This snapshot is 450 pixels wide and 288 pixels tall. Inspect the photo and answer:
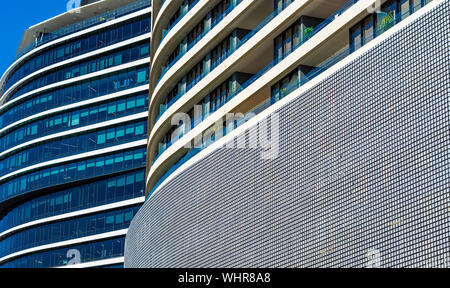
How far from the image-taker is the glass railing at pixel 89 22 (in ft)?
313

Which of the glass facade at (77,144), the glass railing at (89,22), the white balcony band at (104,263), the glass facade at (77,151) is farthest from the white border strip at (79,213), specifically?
the glass railing at (89,22)

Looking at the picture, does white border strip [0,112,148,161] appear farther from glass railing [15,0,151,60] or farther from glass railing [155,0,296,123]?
glass railing [155,0,296,123]

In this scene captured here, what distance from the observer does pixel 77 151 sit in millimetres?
94188

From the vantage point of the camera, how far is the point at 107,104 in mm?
93938

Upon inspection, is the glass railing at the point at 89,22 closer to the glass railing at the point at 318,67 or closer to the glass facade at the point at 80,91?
the glass facade at the point at 80,91

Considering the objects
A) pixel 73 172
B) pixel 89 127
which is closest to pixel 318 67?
pixel 89 127

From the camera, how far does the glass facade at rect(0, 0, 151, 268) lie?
3548 inches

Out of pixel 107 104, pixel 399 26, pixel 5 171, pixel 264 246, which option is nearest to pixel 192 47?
pixel 264 246

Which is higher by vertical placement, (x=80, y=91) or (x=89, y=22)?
(x=89, y=22)

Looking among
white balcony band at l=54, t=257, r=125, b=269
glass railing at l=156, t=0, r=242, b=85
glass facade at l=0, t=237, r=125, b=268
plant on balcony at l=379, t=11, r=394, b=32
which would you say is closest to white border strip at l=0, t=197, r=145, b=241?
glass facade at l=0, t=237, r=125, b=268

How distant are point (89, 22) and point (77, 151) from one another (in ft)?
50.7

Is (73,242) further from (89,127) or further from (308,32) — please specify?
(308,32)
